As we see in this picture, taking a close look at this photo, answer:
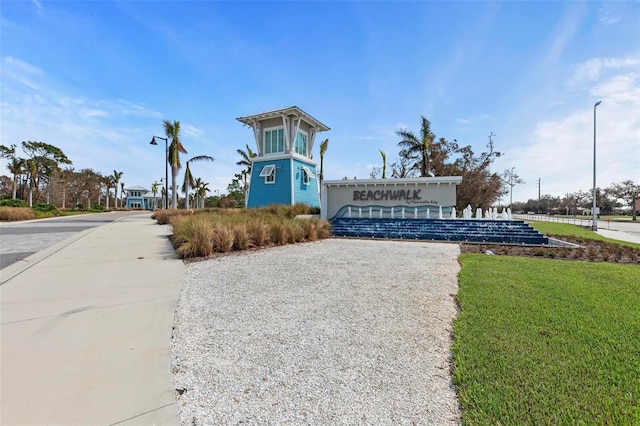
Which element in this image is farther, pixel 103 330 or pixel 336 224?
pixel 336 224

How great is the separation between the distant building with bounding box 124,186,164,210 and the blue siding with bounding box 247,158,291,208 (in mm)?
67088

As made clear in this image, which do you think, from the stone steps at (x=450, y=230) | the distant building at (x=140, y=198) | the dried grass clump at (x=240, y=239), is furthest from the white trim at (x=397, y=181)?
the distant building at (x=140, y=198)

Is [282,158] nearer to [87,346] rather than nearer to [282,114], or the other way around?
[282,114]

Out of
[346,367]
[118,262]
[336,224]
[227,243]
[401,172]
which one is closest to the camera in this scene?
[346,367]

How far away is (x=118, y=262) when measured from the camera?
23.2 ft

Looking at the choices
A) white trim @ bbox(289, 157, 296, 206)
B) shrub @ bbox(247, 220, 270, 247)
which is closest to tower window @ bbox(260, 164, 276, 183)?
white trim @ bbox(289, 157, 296, 206)

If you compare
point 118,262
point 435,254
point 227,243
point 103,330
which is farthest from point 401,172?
point 103,330

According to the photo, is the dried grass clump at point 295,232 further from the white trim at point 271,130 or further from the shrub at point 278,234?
the white trim at point 271,130

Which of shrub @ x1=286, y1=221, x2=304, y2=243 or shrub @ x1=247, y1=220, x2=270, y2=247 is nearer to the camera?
shrub @ x1=247, y1=220, x2=270, y2=247

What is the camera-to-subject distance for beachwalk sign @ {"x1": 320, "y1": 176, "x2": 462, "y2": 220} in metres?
17.8

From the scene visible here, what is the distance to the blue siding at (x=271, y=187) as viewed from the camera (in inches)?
795

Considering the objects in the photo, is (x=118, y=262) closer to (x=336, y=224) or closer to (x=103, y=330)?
(x=103, y=330)

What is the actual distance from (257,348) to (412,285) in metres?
3.43

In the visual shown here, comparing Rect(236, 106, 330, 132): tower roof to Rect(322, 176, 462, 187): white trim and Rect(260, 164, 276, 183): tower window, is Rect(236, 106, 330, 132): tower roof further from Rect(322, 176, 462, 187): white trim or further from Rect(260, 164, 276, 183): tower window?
Rect(322, 176, 462, 187): white trim
